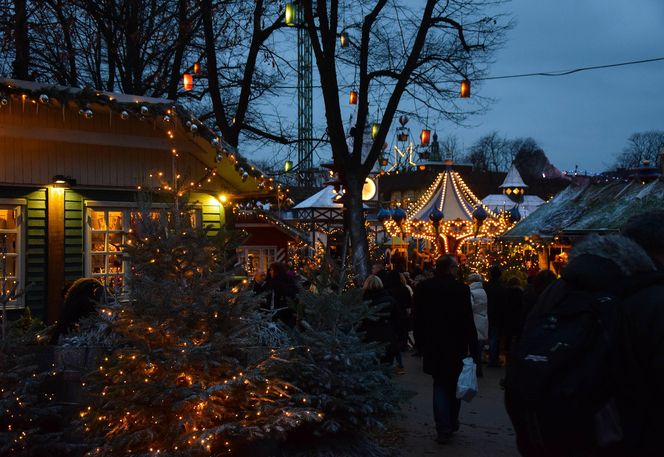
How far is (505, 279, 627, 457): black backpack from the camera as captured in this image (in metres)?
2.92

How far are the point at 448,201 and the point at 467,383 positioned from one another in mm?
19143

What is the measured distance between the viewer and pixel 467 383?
294 inches

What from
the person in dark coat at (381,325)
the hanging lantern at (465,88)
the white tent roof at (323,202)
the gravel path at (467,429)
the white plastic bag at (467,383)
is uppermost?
the hanging lantern at (465,88)

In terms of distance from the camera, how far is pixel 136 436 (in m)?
5.37

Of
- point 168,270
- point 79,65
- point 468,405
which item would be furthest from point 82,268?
point 79,65

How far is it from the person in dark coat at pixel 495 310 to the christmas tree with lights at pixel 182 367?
7.81 meters

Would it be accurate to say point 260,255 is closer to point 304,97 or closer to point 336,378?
point 304,97

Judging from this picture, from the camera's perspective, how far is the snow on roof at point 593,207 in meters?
15.5

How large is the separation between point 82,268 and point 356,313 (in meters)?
6.76

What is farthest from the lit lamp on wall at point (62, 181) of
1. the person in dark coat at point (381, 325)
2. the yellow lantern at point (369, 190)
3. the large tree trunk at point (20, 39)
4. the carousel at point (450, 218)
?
the yellow lantern at point (369, 190)

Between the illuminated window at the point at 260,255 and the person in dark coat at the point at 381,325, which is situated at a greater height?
the illuminated window at the point at 260,255

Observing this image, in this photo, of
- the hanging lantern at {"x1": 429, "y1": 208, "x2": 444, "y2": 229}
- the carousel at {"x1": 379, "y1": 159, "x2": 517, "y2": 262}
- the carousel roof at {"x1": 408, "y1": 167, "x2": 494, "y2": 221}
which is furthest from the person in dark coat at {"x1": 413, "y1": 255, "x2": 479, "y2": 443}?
the carousel roof at {"x1": 408, "y1": 167, "x2": 494, "y2": 221}

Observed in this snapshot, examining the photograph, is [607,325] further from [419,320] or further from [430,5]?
[430,5]

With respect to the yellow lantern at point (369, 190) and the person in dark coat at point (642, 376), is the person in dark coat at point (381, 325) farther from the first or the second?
the yellow lantern at point (369, 190)
